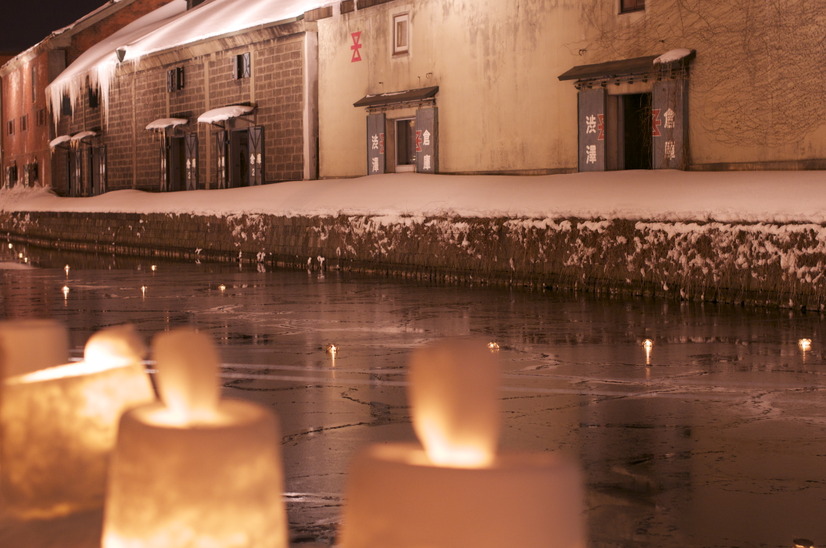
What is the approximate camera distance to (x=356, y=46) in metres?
27.9

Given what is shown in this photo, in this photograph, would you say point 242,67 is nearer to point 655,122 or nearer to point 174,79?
point 174,79

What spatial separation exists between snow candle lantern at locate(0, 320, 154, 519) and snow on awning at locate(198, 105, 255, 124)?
27199mm

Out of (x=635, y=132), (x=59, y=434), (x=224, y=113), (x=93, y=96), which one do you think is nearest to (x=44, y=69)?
(x=93, y=96)

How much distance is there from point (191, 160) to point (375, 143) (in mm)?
10166

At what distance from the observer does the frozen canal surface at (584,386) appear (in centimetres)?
513

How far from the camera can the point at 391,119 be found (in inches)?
1059

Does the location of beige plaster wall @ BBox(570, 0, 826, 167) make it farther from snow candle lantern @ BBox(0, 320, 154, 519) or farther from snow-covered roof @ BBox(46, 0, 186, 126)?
snow-covered roof @ BBox(46, 0, 186, 126)

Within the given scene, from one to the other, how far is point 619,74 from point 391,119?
24.9 feet

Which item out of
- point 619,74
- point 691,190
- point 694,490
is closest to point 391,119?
point 619,74

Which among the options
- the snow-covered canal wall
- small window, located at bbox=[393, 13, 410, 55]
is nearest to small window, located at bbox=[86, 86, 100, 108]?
the snow-covered canal wall

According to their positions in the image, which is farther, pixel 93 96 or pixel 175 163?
pixel 93 96

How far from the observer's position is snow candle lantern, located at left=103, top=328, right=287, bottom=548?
357 cm

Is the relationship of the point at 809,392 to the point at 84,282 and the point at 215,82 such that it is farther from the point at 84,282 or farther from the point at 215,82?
the point at 215,82

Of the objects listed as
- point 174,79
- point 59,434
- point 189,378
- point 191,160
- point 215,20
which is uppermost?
point 215,20
